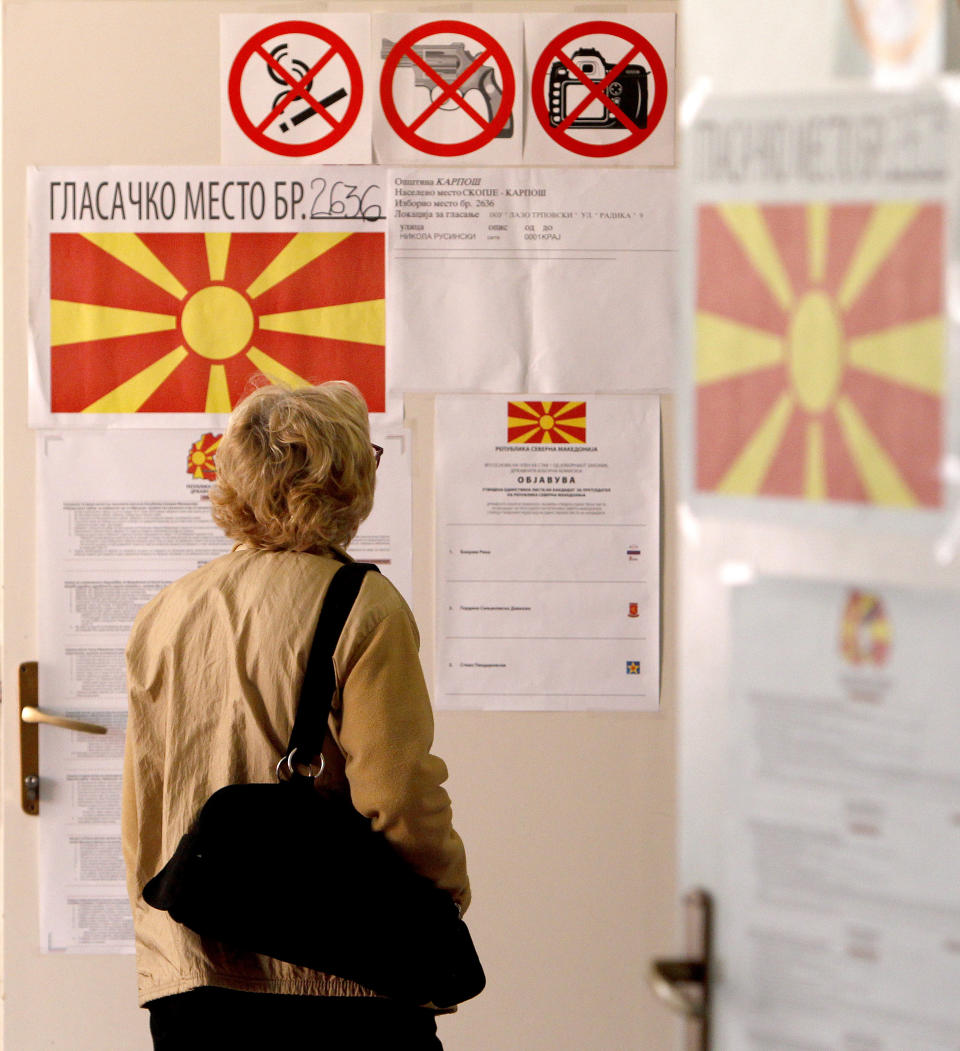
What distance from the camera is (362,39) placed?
171 cm

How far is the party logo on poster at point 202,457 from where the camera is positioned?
1772 mm

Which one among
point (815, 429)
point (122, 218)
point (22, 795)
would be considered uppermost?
point (122, 218)

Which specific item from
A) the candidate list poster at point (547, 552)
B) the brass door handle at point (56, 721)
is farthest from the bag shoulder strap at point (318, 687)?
the brass door handle at point (56, 721)

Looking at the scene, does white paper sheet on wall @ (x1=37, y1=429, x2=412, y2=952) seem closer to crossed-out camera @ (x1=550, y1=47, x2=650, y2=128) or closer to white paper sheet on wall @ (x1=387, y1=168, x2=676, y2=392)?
white paper sheet on wall @ (x1=387, y1=168, x2=676, y2=392)

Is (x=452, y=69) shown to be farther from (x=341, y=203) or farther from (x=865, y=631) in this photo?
(x=865, y=631)

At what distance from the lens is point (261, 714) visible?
122cm

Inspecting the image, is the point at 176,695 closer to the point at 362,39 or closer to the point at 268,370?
the point at 268,370

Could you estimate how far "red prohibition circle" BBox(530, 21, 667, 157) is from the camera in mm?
1710

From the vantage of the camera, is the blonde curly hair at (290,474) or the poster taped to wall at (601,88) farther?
the poster taped to wall at (601,88)

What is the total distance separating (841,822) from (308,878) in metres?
0.63

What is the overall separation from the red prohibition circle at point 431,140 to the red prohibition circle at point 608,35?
0.15ft

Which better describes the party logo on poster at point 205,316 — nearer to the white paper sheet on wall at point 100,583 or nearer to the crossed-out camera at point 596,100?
the white paper sheet on wall at point 100,583

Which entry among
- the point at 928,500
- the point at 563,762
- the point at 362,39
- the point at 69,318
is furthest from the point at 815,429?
the point at 69,318

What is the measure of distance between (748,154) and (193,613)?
0.78m
